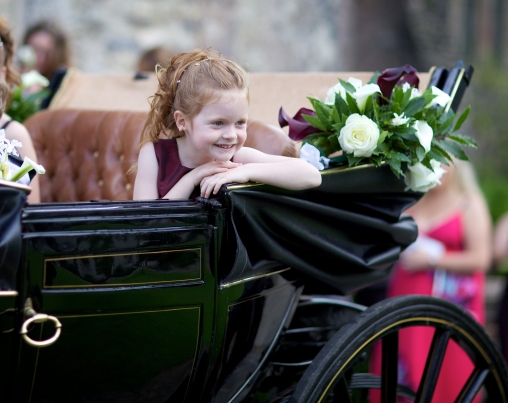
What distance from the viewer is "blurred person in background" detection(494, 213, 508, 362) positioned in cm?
417

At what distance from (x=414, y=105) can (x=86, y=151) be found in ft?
4.67

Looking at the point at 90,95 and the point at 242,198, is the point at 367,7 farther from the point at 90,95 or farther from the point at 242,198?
the point at 242,198

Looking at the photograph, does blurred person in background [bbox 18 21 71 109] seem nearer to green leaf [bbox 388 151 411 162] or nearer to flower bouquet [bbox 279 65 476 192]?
flower bouquet [bbox 279 65 476 192]

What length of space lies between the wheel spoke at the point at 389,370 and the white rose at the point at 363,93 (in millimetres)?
729

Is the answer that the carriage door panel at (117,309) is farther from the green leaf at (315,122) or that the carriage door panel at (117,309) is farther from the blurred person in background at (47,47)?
the blurred person in background at (47,47)

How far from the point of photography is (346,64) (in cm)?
1175

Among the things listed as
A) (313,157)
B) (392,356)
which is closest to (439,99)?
(313,157)

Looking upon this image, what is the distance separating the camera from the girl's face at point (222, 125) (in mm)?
1948

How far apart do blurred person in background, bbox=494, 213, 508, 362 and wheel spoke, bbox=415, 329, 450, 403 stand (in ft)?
6.67

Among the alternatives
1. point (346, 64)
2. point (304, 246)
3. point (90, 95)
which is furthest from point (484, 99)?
point (304, 246)

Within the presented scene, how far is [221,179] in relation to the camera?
1853mm

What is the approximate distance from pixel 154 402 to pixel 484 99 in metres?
10.5

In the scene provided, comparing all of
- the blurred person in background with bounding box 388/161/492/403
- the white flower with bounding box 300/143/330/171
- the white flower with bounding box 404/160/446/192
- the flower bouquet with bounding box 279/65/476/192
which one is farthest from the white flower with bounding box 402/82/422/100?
the blurred person in background with bounding box 388/161/492/403

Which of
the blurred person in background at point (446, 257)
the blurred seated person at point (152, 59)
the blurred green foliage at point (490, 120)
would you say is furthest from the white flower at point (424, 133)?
the blurred green foliage at point (490, 120)
